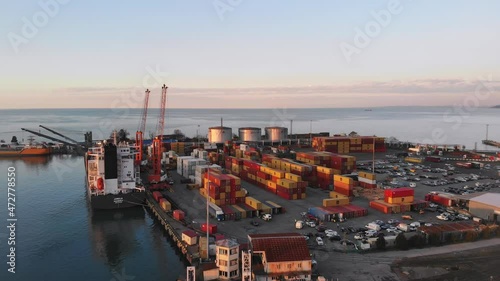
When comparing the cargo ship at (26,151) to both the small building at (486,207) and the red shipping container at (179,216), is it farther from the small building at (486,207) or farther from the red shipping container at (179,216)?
the small building at (486,207)

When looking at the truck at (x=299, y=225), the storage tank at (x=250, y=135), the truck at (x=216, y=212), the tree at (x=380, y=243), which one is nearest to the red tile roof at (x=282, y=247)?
the tree at (x=380, y=243)

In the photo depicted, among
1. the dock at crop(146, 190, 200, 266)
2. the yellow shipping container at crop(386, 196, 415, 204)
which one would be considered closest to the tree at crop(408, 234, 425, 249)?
the yellow shipping container at crop(386, 196, 415, 204)

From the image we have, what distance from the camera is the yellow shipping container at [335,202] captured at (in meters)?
24.8

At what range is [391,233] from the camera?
805 inches

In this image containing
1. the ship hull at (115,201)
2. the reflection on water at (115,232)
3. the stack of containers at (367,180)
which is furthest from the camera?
the stack of containers at (367,180)

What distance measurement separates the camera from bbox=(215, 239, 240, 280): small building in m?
15.0

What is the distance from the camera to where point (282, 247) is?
51.7 feet

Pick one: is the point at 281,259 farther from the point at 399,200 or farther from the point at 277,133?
the point at 277,133

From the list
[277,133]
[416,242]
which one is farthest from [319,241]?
[277,133]

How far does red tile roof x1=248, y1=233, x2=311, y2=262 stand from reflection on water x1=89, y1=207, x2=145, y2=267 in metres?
7.45

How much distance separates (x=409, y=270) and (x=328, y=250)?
364cm

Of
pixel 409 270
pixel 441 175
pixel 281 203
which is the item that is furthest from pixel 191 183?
pixel 441 175

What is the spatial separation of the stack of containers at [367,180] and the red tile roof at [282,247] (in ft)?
53.4

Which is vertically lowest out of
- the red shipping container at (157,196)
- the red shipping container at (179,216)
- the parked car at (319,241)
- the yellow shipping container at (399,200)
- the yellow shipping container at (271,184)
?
the parked car at (319,241)
